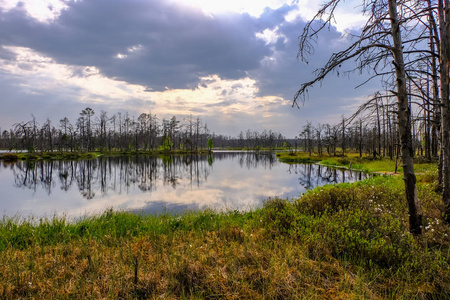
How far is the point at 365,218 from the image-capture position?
Answer: 18.9ft

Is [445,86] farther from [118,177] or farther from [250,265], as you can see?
[118,177]

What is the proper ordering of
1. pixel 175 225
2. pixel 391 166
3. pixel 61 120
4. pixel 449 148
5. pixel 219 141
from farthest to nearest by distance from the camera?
pixel 219 141
pixel 61 120
pixel 391 166
pixel 175 225
pixel 449 148

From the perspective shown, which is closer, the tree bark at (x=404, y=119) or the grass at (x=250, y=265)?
the grass at (x=250, y=265)

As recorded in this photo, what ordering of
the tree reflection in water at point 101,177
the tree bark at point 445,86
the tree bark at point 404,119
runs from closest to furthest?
the tree bark at point 404,119, the tree bark at point 445,86, the tree reflection in water at point 101,177

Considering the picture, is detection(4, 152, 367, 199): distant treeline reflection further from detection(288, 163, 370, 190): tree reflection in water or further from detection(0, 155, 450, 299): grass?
detection(0, 155, 450, 299): grass

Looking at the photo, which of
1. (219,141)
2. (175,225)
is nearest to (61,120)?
(175,225)

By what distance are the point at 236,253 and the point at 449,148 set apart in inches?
264

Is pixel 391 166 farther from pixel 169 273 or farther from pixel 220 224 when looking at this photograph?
pixel 169 273

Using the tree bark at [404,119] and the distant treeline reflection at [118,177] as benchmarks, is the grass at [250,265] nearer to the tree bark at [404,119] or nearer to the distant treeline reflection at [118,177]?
the tree bark at [404,119]

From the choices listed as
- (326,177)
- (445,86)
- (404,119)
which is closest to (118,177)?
(326,177)

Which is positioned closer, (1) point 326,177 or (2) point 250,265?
A: (2) point 250,265

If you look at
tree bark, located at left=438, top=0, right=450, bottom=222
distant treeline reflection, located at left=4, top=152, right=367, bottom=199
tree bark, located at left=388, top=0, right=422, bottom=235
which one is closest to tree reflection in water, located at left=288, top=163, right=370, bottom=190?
distant treeline reflection, located at left=4, top=152, right=367, bottom=199

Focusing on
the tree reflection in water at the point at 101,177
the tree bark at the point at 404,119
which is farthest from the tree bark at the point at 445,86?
the tree reflection in water at the point at 101,177

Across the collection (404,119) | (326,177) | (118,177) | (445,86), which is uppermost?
(445,86)
